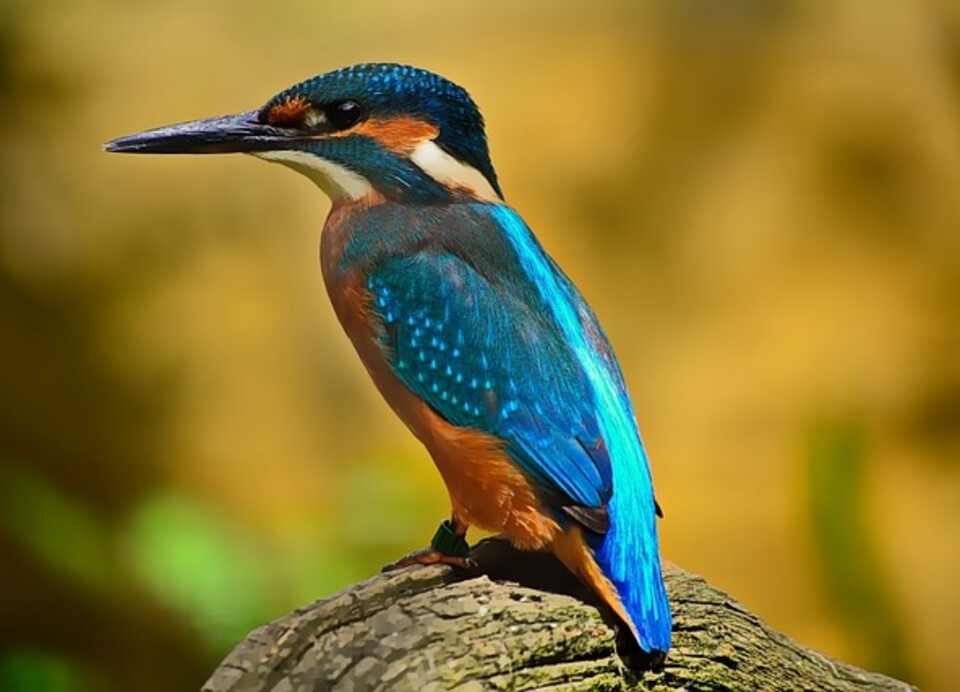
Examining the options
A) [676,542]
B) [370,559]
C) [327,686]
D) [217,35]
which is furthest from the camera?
[217,35]

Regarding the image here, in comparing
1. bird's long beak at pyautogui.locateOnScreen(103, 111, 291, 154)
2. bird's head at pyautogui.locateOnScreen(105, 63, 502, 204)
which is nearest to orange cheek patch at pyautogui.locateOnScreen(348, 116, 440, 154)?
bird's head at pyautogui.locateOnScreen(105, 63, 502, 204)

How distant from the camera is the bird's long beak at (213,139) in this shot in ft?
7.18

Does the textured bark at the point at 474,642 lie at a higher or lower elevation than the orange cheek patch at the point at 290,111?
lower

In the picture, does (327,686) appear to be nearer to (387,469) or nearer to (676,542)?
(387,469)

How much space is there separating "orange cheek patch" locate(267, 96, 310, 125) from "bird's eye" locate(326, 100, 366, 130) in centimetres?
4

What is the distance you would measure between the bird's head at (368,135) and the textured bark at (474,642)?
0.59 meters

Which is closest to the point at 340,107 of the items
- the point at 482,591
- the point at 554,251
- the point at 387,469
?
the point at 482,591

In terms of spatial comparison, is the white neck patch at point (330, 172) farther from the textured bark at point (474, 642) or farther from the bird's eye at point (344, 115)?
the textured bark at point (474, 642)

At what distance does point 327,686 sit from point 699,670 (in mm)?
557

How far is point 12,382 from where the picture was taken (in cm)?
402

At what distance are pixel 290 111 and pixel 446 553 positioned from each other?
0.71 meters

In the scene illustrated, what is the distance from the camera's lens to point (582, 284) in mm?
4031

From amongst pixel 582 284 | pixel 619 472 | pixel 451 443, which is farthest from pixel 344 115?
pixel 582 284

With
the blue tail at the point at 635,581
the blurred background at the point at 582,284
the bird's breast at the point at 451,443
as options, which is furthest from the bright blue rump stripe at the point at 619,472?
the blurred background at the point at 582,284
